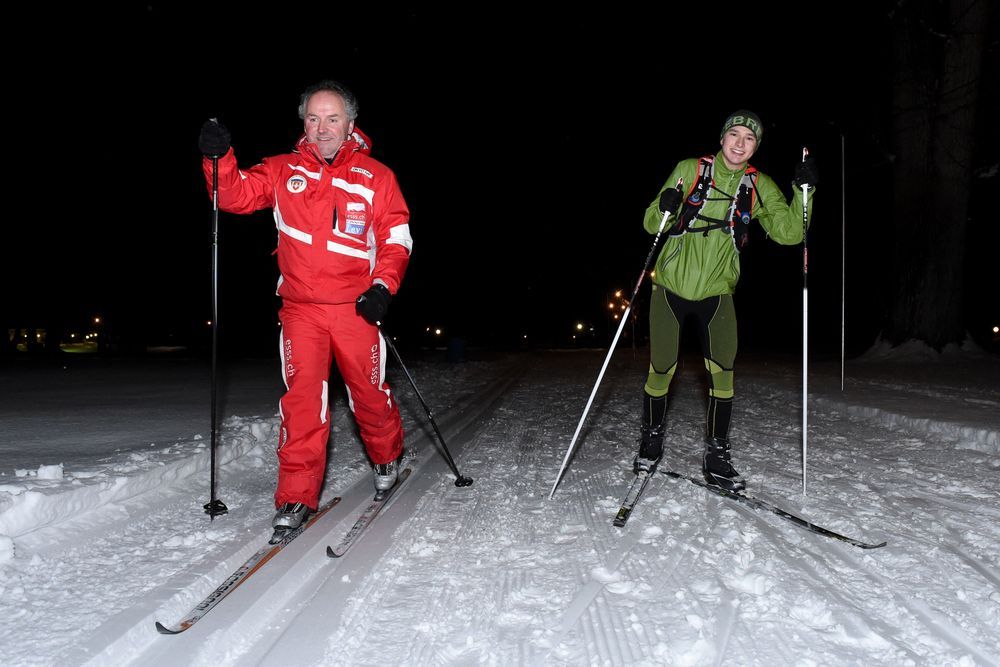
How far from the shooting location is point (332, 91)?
131 inches

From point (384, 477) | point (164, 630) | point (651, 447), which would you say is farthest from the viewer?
point (651, 447)

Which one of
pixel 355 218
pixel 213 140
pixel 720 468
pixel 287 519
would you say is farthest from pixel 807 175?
pixel 287 519

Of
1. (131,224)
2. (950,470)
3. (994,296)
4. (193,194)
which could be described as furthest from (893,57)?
→ (994,296)

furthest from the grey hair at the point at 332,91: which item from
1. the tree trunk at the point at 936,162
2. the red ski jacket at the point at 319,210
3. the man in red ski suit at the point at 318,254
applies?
the tree trunk at the point at 936,162

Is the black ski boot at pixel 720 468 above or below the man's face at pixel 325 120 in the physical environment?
below

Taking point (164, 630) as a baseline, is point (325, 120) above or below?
above

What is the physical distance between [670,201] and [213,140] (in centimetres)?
253

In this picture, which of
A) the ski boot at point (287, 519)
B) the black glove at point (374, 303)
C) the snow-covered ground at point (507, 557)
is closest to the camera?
the snow-covered ground at point (507, 557)

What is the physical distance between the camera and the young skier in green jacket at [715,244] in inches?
152

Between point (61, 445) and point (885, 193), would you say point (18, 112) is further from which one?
point (885, 193)

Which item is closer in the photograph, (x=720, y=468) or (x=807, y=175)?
(x=807, y=175)

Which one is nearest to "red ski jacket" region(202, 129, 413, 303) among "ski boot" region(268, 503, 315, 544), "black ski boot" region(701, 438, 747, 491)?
"ski boot" region(268, 503, 315, 544)

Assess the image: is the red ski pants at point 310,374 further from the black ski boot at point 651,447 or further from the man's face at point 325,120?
the black ski boot at point 651,447

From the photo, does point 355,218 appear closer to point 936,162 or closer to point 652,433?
point 652,433
